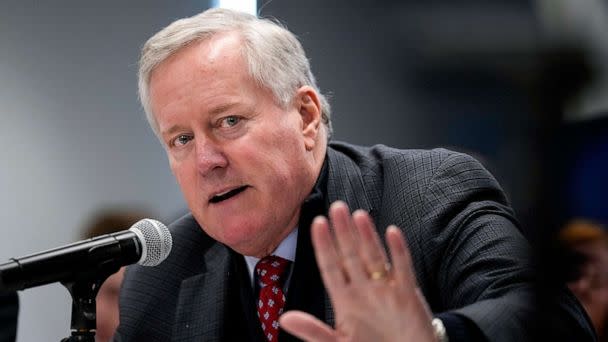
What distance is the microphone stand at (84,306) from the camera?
137 centimetres

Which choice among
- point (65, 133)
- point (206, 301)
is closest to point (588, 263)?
point (206, 301)

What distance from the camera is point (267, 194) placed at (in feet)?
5.81

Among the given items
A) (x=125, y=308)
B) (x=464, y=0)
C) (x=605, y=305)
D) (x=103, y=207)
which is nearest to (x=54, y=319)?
(x=103, y=207)

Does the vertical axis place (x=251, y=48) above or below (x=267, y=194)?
above

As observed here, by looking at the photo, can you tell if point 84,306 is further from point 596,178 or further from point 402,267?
point 596,178

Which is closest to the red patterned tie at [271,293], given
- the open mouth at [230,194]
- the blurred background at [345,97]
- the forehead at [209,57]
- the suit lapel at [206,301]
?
the suit lapel at [206,301]

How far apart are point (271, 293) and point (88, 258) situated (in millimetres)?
573

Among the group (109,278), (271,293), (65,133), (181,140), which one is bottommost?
(109,278)

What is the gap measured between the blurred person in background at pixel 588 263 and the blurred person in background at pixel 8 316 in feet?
3.01

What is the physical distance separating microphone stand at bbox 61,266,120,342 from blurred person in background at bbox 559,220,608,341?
79 cm

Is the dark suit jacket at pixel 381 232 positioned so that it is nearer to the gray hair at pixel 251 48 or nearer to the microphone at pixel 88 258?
the gray hair at pixel 251 48

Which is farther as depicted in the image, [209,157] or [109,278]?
[109,278]

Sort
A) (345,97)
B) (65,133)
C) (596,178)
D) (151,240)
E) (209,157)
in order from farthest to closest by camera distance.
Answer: (65,133) < (345,97) < (209,157) < (151,240) < (596,178)

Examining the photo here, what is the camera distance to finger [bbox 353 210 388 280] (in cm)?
107
